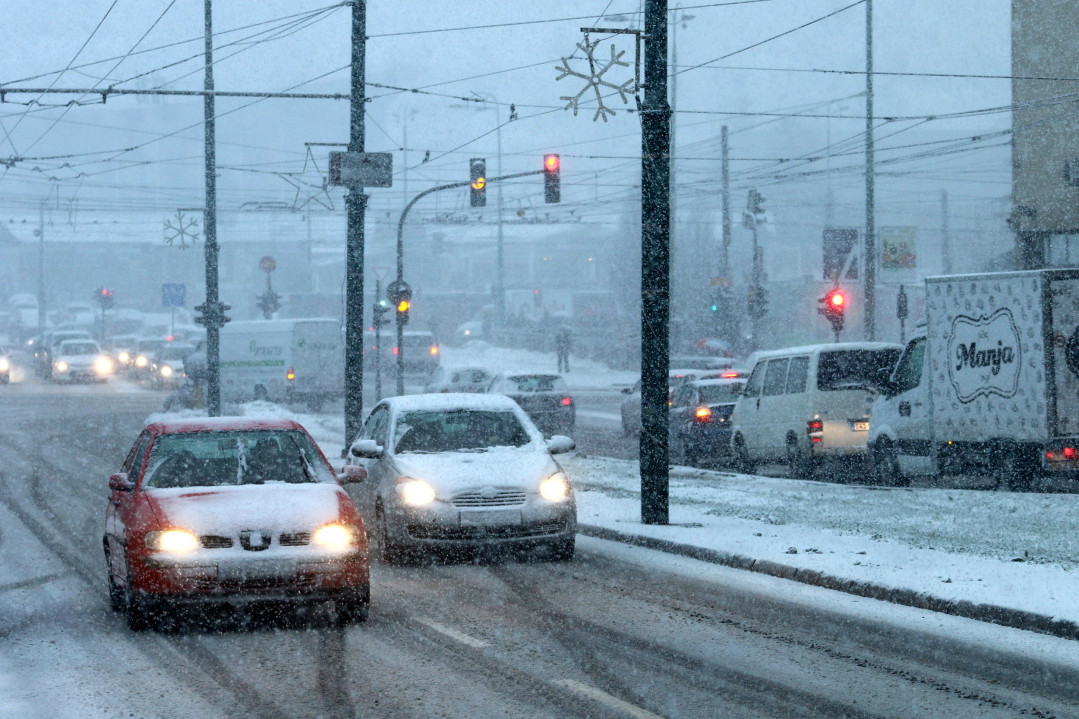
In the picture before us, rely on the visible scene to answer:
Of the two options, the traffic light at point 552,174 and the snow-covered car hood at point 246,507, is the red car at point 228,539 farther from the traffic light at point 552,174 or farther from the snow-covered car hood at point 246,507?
the traffic light at point 552,174

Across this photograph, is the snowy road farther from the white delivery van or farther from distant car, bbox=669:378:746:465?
the white delivery van

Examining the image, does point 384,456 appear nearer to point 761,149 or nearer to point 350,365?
point 350,365

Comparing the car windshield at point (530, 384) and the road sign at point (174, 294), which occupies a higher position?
the road sign at point (174, 294)

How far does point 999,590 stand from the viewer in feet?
31.0

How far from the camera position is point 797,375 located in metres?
20.5

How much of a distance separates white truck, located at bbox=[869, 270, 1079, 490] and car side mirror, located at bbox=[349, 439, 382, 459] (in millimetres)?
8081

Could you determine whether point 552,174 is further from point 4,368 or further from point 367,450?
point 4,368

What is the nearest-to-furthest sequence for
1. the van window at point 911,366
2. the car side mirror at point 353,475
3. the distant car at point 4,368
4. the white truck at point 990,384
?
the car side mirror at point 353,475, the white truck at point 990,384, the van window at point 911,366, the distant car at point 4,368

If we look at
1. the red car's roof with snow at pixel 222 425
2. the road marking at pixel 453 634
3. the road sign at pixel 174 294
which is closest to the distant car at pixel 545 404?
the red car's roof with snow at pixel 222 425

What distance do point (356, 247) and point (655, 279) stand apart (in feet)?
32.9

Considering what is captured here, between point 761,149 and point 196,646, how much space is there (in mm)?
128597

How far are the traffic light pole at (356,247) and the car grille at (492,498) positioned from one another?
35.3 ft

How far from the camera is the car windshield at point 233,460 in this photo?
9.73m

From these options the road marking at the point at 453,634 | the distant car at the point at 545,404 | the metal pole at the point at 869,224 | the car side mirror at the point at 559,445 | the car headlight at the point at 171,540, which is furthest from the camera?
the metal pole at the point at 869,224
